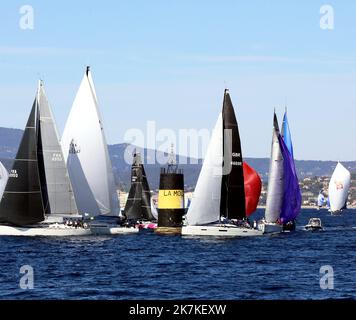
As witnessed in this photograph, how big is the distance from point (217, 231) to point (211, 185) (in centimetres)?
400

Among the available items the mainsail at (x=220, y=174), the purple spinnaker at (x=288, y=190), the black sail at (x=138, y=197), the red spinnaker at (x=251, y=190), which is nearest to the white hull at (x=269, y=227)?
the purple spinnaker at (x=288, y=190)

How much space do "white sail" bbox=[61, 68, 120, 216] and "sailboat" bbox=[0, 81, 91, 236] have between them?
420 cm

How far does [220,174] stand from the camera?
7469 centimetres

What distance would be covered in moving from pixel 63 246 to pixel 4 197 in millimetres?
9770

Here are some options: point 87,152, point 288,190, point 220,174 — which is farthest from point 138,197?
point 220,174

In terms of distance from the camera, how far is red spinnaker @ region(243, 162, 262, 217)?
83000mm

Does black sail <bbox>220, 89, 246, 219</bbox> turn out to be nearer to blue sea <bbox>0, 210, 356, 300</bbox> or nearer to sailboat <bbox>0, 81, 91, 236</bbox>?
blue sea <bbox>0, 210, 356, 300</bbox>

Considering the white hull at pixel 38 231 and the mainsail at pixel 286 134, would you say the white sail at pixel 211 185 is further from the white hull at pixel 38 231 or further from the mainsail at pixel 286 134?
the mainsail at pixel 286 134

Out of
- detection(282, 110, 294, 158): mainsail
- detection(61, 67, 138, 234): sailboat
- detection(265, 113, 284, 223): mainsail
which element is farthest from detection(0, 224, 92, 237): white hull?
detection(282, 110, 294, 158): mainsail

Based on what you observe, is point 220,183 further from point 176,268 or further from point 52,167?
point 176,268

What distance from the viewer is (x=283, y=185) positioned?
85.5m

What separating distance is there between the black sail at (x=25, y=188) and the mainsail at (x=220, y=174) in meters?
13.5

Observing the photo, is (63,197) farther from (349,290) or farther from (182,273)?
(349,290)
